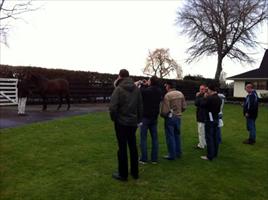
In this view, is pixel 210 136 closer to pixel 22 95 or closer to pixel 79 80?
pixel 22 95

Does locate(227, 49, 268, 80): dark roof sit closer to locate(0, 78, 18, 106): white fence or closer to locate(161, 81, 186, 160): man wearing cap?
locate(0, 78, 18, 106): white fence

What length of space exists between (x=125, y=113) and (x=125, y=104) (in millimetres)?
164

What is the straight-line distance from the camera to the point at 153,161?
7.96m

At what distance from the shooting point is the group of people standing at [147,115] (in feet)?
21.0

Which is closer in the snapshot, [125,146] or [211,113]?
[125,146]

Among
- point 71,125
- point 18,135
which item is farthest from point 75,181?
point 71,125

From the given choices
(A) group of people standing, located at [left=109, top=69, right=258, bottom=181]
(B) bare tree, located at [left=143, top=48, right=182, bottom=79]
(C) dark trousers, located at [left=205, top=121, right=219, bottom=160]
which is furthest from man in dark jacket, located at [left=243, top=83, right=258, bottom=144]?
(B) bare tree, located at [left=143, top=48, right=182, bottom=79]

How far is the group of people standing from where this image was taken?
6.41m

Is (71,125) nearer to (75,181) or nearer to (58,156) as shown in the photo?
(58,156)

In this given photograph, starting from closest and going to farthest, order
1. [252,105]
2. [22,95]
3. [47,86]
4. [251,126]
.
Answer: [252,105]
[251,126]
[22,95]
[47,86]

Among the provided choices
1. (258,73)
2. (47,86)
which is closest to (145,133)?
(47,86)

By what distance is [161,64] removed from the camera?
3250 inches

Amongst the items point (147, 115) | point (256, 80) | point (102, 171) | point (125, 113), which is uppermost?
point (256, 80)

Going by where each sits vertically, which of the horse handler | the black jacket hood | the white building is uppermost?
the white building
